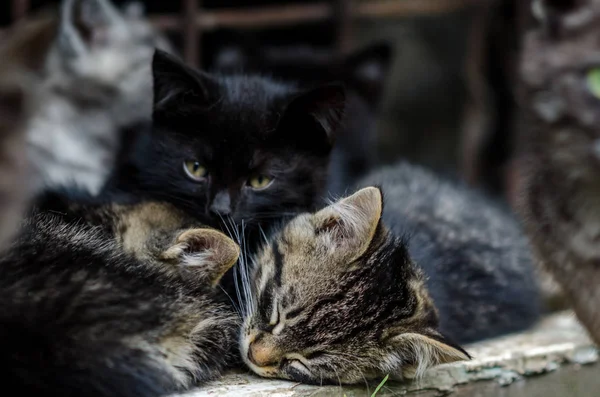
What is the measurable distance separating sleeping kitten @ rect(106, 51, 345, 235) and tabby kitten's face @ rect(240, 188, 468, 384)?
42 centimetres

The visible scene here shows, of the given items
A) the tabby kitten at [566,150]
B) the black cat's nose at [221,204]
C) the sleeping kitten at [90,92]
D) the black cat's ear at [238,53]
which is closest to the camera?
the black cat's nose at [221,204]

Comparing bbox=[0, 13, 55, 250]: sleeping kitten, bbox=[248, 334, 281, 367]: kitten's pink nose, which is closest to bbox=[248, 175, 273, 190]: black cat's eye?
bbox=[248, 334, 281, 367]: kitten's pink nose

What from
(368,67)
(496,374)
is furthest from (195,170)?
(368,67)

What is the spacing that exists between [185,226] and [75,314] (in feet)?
2.35

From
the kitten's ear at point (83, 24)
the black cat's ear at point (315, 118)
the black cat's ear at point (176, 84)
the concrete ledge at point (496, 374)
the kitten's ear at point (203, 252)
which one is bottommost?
the concrete ledge at point (496, 374)

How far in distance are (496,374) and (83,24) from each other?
290 cm

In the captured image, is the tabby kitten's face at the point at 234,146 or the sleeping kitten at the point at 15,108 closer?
the sleeping kitten at the point at 15,108

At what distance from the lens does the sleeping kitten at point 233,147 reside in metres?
2.86

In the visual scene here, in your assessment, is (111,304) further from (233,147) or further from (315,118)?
(315,118)

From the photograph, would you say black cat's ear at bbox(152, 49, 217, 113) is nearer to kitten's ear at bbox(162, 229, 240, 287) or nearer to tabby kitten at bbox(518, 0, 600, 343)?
kitten's ear at bbox(162, 229, 240, 287)

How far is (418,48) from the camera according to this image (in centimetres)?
585

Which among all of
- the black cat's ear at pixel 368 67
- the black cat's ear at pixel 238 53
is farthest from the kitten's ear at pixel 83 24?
the black cat's ear at pixel 368 67

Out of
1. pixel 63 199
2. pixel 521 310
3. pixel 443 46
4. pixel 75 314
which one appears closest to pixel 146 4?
pixel 443 46

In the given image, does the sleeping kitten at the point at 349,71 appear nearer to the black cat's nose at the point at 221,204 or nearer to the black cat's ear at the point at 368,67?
the black cat's ear at the point at 368,67
